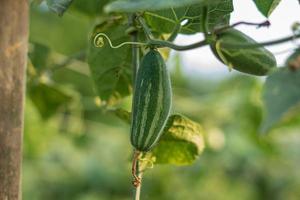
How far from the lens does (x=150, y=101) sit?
2.57 ft

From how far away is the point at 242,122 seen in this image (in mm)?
2510

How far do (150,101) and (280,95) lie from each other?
0.48ft

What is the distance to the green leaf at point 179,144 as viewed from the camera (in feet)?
3.42

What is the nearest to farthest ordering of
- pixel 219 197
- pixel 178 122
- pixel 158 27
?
pixel 158 27 → pixel 178 122 → pixel 219 197

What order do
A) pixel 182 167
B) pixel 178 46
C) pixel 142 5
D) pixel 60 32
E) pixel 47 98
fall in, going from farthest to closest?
pixel 60 32
pixel 182 167
pixel 47 98
pixel 178 46
pixel 142 5

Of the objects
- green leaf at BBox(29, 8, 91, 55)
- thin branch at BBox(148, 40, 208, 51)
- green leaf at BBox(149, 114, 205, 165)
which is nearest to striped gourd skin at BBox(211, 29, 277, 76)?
thin branch at BBox(148, 40, 208, 51)

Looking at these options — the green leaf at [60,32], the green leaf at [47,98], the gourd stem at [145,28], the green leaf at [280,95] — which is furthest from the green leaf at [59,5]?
the green leaf at [60,32]

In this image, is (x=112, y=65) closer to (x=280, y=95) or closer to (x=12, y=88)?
(x=12, y=88)

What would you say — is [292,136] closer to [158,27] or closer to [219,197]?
[219,197]

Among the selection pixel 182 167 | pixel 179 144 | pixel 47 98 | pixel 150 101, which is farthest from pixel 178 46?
pixel 182 167

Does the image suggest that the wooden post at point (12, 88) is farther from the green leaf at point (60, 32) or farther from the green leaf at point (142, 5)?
the green leaf at point (60, 32)

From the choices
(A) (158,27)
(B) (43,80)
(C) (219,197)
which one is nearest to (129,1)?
(A) (158,27)

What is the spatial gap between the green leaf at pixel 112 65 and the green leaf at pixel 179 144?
93mm

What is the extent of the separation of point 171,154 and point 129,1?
19.3 inches
